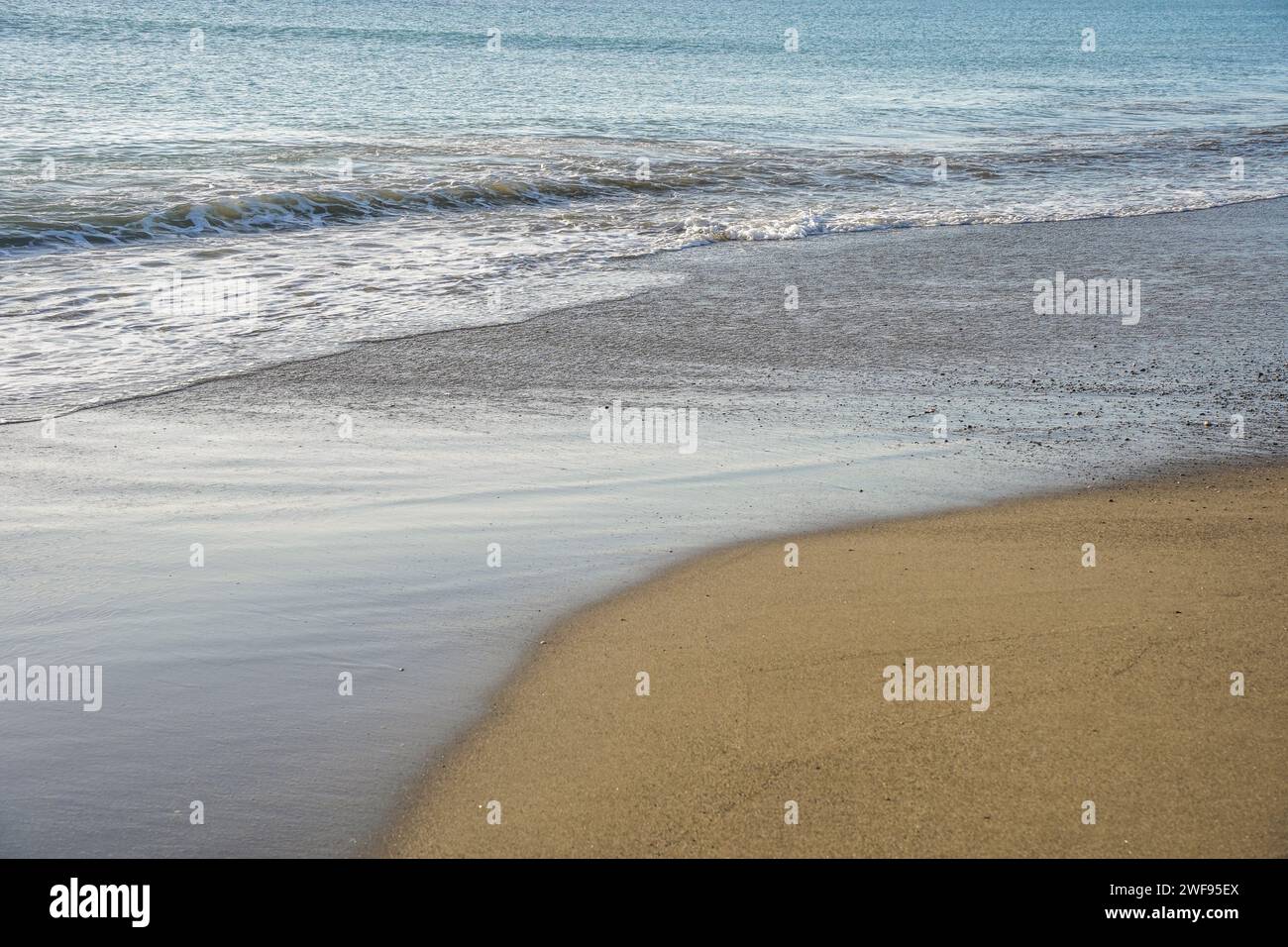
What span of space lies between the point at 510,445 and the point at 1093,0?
141714 mm

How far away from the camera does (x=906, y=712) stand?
141 inches

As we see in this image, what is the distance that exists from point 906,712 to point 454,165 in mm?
15037

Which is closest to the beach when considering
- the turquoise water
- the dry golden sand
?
the dry golden sand

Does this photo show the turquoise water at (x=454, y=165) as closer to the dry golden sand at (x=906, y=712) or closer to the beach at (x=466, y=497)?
the beach at (x=466, y=497)

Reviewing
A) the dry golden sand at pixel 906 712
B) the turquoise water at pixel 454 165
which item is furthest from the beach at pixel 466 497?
the turquoise water at pixel 454 165

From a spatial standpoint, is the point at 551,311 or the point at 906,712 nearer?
the point at 906,712

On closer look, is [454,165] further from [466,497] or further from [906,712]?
[906,712]

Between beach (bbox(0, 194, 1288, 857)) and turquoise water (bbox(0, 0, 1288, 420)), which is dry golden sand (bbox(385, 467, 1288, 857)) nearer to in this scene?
beach (bbox(0, 194, 1288, 857))

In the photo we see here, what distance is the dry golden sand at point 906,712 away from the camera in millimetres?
3055

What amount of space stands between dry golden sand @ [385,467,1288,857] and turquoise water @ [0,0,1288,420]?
4479mm

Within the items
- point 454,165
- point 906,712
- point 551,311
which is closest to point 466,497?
point 906,712
